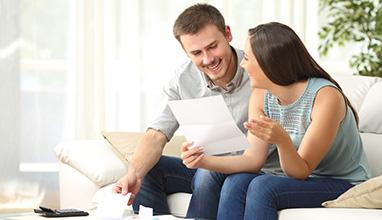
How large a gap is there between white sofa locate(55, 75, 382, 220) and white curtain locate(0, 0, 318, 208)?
1.06 metres

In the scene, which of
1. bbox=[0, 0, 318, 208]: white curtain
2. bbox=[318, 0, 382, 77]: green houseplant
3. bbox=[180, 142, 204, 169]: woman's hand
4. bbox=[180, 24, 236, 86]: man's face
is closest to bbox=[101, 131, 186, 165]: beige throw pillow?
bbox=[180, 24, 236, 86]: man's face

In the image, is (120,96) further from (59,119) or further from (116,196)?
(116,196)

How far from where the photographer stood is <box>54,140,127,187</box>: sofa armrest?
3266mm

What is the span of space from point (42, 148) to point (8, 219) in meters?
2.29

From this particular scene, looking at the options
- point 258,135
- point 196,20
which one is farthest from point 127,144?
point 258,135

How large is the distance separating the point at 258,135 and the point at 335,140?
1.03 feet

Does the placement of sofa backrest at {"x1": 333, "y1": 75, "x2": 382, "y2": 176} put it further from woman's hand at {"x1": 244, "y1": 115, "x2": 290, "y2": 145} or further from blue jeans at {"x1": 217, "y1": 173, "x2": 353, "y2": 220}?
woman's hand at {"x1": 244, "y1": 115, "x2": 290, "y2": 145}

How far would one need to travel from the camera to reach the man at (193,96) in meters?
2.78

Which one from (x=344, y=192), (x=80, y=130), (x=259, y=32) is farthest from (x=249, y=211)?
(x=80, y=130)

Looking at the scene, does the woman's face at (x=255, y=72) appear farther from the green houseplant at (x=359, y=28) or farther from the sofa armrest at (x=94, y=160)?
the green houseplant at (x=359, y=28)

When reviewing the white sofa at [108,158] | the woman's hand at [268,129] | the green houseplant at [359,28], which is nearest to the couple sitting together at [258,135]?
the woman's hand at [268,129]

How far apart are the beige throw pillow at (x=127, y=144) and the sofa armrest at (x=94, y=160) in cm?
4

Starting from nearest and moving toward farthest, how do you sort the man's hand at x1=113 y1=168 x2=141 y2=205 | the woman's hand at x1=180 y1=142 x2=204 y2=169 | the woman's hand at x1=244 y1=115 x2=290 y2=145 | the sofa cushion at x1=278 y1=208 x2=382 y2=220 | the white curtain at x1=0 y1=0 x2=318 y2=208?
the sofa cushion at x1=278 y1=208 x2=382 y2=220 → the woman's hand at x1=244 y1=115 x2=290 y2=145 → the woman's hand at x1=180 y1=142 x2=204 y2=169 → the man's hand at x1=113 y1=168 x2=141 y2=205 → the white curtain at x1=0 y1=0 x2=318 y2=208

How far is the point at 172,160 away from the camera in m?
3.04
